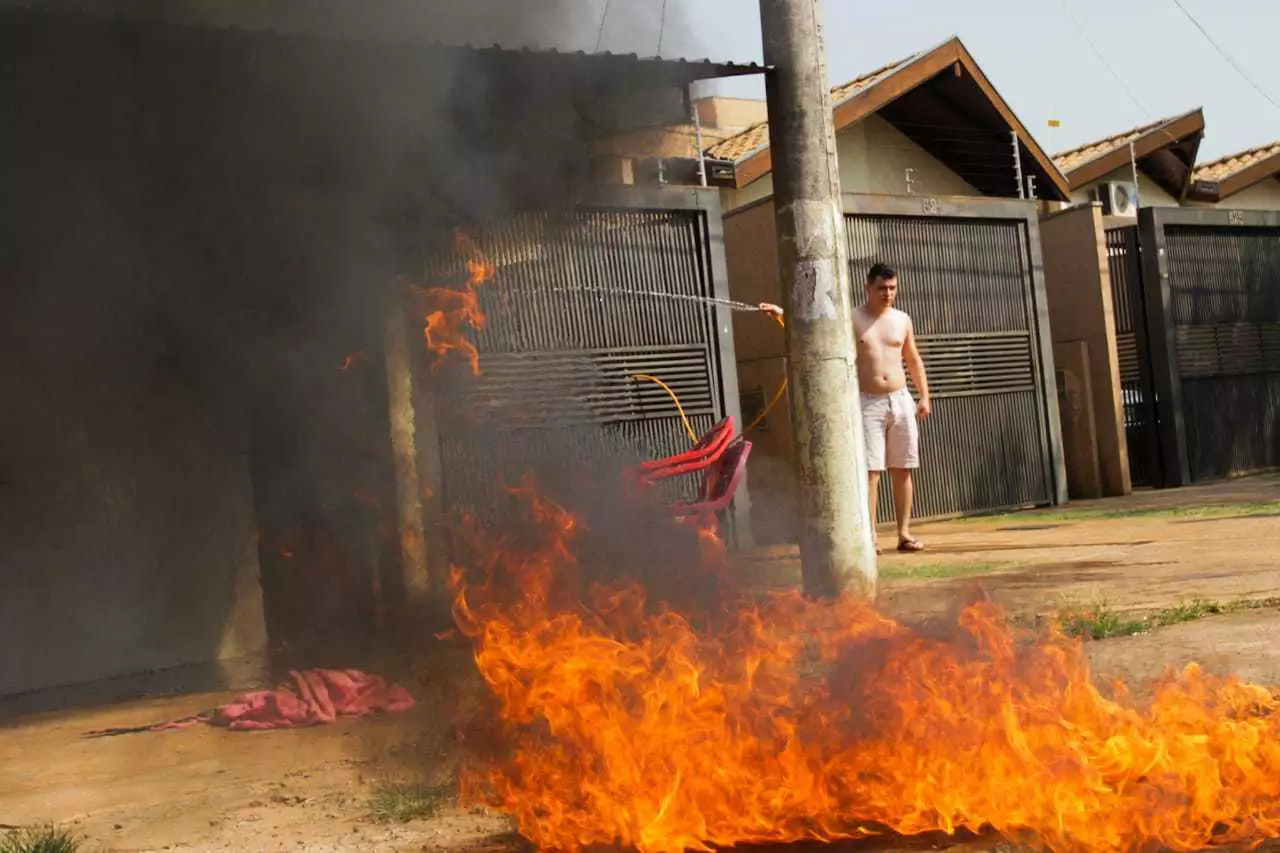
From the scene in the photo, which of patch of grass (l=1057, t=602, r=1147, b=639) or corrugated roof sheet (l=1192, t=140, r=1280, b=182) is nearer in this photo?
patch of grass (l=1057, t=602, r=1147, b=639)

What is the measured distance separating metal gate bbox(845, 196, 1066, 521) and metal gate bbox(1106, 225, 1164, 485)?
72.0 inches

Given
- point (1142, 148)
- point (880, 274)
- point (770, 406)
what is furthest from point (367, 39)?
point (1142, 148)

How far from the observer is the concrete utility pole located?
621cm

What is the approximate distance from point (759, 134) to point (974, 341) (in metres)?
4.29

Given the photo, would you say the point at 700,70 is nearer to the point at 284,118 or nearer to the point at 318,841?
the point at 284,118

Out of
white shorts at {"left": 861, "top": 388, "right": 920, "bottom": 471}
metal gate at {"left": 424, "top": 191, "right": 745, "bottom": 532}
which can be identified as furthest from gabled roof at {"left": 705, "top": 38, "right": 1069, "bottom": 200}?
white shorts at {"left": 861, "top": 388, "right": 920, "bottom": 471}

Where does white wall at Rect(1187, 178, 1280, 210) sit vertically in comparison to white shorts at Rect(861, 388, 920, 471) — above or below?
above

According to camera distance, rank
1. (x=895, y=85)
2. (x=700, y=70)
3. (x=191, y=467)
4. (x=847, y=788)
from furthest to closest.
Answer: (x=895, y=85) < (x=191, y=467) < (x=700, y=70) < (x=847, y=788)

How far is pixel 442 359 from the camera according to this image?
7.81 m

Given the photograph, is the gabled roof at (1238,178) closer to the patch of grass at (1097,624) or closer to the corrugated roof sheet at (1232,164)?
the corrugated roof sheet at (1232,164)

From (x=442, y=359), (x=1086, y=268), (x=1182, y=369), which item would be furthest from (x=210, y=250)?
(x=1182, y=369)

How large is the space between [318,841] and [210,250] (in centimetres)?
322

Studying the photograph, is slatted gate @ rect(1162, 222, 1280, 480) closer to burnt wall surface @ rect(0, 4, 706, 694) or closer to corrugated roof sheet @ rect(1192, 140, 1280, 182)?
corrugated roof sheet @ rect(1192, 140, 1280, 182)

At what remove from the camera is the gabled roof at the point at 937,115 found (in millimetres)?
15344
